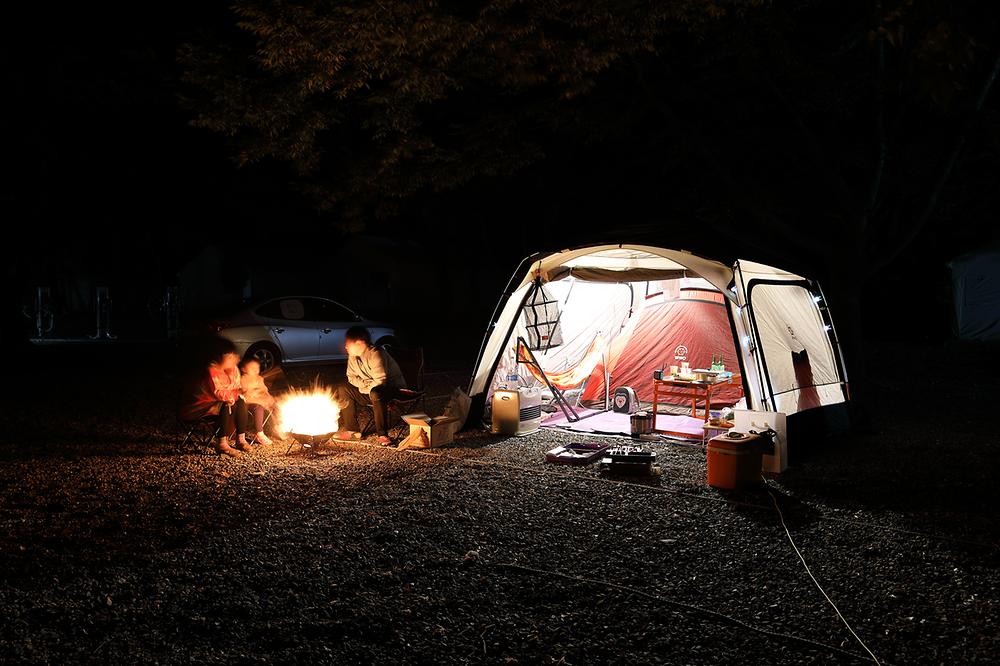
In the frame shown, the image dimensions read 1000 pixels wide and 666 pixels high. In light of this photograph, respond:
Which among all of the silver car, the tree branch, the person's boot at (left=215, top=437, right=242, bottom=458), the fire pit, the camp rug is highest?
the tree branch

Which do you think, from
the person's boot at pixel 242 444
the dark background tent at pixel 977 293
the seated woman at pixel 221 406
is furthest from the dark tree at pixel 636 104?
the person's boot at pixel 242 444

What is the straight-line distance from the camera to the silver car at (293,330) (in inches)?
480

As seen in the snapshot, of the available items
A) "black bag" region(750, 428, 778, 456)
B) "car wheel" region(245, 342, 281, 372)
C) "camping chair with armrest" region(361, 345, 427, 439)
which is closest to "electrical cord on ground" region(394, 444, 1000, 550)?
"camping chair with armrest" region(361, 345, 427, 439)

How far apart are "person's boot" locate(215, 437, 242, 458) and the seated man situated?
3.41 feet

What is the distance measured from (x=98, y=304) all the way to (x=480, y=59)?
16.0 meters

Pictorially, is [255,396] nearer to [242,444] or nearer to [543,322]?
[242,444]

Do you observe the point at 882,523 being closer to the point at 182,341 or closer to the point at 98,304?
the point at 182,341

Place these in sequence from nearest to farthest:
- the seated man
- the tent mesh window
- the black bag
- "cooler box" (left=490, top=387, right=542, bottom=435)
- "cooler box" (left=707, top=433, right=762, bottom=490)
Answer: "cooler box" (left=707, top=433, right=762, bottom=490) < the black bag < the seated man < "cooler box" (left=490, top=387, right=542, bottom=435) < the tent mesh window

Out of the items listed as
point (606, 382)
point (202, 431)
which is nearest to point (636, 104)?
point (606, 382)

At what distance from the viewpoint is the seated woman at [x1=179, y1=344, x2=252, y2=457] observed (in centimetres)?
702

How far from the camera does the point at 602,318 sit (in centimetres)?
1016

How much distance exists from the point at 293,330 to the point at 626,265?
20.7 ft

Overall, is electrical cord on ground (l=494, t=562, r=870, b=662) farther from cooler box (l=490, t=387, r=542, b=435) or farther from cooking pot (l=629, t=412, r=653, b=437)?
cooking pot (l=629, t=412, r=653, b=437)

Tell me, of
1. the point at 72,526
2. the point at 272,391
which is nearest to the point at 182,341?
the point at 272,391
